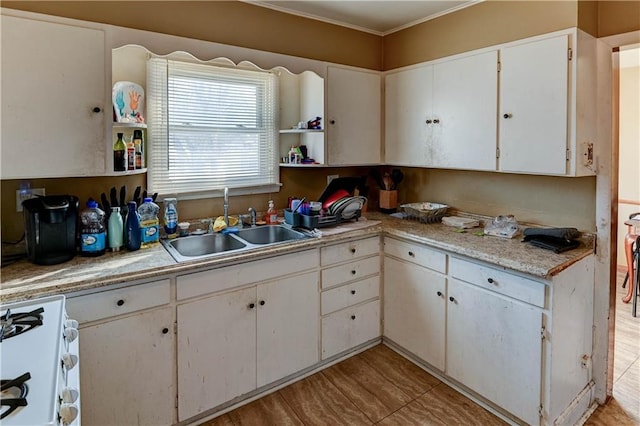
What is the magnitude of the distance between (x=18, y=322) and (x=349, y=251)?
181 centimetres

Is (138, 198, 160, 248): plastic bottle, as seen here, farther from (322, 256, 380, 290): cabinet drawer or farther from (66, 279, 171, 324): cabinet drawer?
(322, 256, 380, 290): cabinet drawer

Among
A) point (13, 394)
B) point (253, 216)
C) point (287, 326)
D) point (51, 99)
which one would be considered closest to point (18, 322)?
point (13, 394)

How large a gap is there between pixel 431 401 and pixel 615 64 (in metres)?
2.24

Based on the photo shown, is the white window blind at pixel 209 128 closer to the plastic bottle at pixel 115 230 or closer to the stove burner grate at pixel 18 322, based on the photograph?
the plastic bottle at pixel 115 230

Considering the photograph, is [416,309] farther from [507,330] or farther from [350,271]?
[507,330]

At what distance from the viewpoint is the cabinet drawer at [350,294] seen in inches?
99.3

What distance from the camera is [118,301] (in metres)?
1.74

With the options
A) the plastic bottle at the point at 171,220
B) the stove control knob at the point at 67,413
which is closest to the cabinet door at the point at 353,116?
the plastic bottle at the point at 171,220

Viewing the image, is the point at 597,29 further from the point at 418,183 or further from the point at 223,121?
the point at 223,121

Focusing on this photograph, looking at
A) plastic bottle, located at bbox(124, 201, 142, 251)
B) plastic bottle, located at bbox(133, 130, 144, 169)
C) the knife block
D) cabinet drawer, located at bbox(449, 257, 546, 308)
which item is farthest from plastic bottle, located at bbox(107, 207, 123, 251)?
the knife block

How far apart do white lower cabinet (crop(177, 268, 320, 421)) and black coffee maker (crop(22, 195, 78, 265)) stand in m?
0.65

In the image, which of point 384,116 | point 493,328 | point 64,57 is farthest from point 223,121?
point 493,328

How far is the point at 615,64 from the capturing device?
215 cm

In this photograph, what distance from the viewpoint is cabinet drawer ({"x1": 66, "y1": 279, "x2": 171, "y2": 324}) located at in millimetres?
1653
